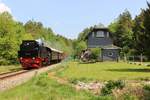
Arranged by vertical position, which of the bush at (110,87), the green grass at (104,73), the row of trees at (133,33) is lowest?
the bush at (110,87)

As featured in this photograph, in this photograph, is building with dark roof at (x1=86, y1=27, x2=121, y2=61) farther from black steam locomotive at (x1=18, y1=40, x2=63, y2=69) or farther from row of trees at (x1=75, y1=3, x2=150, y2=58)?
black steam locomotive at (x1=18, y1=40, x2=63, y2=69)

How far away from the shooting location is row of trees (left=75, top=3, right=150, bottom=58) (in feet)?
169

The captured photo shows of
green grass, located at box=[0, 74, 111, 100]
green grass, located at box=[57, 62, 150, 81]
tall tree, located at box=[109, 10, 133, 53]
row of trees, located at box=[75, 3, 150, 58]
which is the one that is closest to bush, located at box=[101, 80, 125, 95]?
green grass, located at box=[0, 74, 111, 100]

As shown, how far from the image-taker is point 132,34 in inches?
3964

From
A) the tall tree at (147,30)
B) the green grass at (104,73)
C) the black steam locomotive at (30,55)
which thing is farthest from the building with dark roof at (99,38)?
the green grass at (104,73)

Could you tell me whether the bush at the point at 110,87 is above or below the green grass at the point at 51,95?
above

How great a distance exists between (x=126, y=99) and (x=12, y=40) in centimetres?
5744

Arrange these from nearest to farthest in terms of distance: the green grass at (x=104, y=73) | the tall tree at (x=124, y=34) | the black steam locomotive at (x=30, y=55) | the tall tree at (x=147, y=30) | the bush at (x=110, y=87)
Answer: the bush at (x=110, y=87) < the green grass at (x=104, y=73) < the tall tree at (x=147, y=30) < the black steam locomotive at (x=30, y=55) < the tall tree at (x=124, y=34)

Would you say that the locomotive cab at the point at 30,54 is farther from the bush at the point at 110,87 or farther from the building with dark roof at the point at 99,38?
the building with dark roof at the point at 99,38

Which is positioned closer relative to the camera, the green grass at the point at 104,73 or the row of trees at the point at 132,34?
the green grass at the point at 104,73

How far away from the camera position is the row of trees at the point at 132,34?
169 ft

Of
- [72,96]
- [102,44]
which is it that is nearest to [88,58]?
[102,44]

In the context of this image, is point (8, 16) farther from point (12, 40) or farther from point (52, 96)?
point (52, 96)

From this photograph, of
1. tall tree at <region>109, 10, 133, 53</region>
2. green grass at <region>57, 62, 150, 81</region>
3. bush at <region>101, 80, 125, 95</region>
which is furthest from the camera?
tall tree at <region>109, 10, 133, 53</region>
